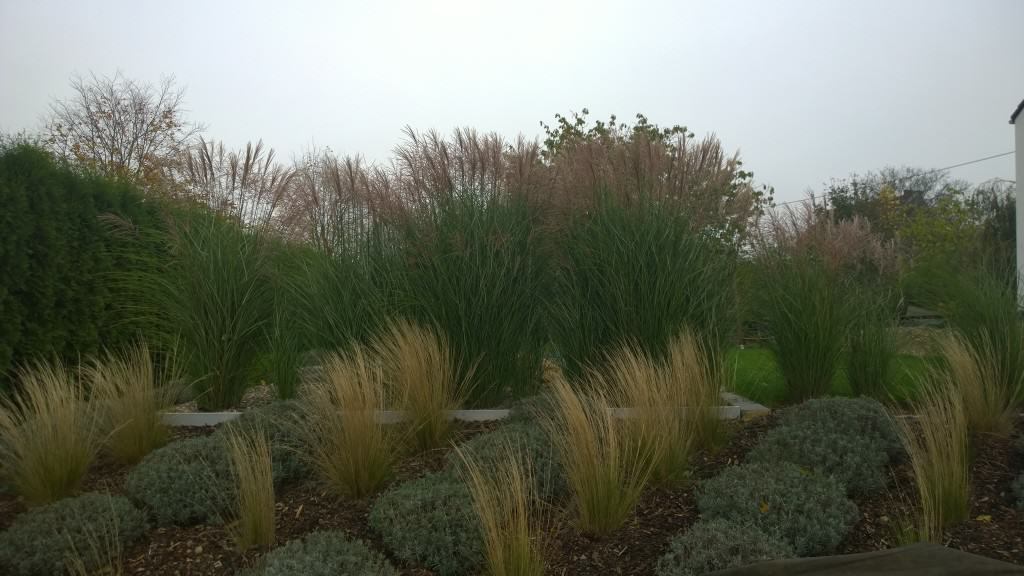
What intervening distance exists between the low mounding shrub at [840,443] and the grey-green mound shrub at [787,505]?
Result: 0.57ft

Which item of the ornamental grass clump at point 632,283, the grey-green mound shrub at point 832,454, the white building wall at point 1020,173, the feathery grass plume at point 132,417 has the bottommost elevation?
the grey-green mound shrub at point 832,454

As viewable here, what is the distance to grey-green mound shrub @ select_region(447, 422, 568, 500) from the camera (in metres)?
3.21

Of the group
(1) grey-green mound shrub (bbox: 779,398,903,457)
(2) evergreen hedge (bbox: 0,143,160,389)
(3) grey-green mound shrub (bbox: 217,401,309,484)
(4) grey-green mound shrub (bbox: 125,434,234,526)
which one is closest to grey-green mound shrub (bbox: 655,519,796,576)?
(1) grey-green mound shrub (bbox: 779,398,903,457)

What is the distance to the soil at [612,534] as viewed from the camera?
2814mm

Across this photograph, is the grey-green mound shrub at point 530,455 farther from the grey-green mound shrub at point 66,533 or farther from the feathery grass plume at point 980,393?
the feathery grass plume at point 980,393

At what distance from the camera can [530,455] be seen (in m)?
3.28

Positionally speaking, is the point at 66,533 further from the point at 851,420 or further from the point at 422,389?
the point at 851,420

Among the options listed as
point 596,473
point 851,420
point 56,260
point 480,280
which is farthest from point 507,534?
point 56,260

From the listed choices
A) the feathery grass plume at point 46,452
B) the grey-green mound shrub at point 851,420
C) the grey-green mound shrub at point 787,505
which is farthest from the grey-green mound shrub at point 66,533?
the grey-green mound shrub at point 851,420

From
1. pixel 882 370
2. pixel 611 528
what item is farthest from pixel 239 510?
pixel 882 370

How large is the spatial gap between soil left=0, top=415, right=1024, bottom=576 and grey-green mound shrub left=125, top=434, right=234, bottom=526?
0.26 ft

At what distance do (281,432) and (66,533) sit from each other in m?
1.12

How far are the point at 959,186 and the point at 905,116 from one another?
29073 millimetres

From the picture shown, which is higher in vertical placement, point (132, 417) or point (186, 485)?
point (132, 417)
